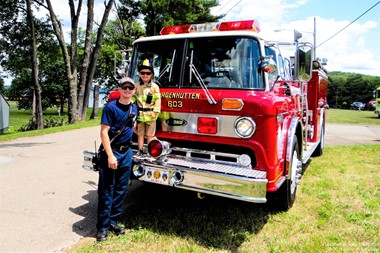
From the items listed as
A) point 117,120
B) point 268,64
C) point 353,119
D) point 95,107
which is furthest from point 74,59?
point 353,119

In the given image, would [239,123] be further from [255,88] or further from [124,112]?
[124,112]

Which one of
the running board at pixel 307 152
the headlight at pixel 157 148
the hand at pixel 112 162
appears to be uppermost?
the headlight at pixel 157 148

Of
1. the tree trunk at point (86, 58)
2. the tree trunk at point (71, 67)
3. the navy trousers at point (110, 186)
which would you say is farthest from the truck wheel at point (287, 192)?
the tree trunk at point (71, 67)

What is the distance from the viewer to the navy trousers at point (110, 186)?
3.65 m

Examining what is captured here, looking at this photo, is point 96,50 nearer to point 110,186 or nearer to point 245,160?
point 110,186

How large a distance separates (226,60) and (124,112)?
1.44m

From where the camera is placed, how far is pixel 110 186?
145 inches

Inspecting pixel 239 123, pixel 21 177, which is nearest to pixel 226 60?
pixel 239 123

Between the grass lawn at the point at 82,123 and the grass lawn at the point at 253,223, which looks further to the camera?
the grass lawn at the point at 82,123

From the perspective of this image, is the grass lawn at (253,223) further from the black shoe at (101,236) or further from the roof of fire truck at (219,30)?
the roof of fire truck at (219,30)

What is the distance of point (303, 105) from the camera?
20.7 ft

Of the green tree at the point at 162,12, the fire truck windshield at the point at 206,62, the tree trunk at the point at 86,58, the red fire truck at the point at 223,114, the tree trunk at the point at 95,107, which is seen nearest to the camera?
the red fire truck at the point at 223,114

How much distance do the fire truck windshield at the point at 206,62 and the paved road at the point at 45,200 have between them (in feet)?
7.17

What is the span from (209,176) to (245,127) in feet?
2.29
